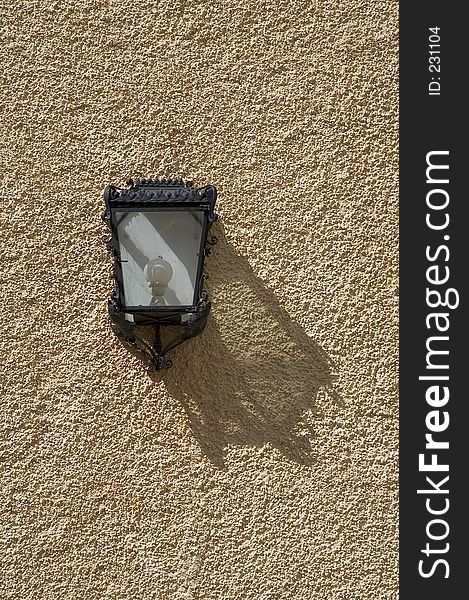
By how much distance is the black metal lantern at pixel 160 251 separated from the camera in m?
3.87

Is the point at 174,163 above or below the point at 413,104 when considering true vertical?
below

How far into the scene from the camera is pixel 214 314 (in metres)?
4.26

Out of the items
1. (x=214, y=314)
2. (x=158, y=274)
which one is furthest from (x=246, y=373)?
(x=158, y=274)

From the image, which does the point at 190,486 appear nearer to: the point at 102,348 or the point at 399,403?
the point at 102,348

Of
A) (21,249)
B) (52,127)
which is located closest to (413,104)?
(52,127)

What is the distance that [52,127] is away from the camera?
4.30 meters

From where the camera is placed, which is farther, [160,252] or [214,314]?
[214,314]

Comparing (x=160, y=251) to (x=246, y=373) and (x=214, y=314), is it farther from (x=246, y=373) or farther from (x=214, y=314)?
(x=246, y=373)

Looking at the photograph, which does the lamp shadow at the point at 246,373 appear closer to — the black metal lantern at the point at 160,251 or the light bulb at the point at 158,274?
the black metal lantern at the point at 160,251

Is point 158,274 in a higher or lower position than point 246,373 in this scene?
higher

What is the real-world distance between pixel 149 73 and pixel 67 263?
41.1 inches

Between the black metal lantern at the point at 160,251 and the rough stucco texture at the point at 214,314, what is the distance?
29 cm

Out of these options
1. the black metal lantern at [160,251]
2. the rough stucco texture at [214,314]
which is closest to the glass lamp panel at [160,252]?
the black metal lantern at [160,251]

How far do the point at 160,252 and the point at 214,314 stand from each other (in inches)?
19.4
